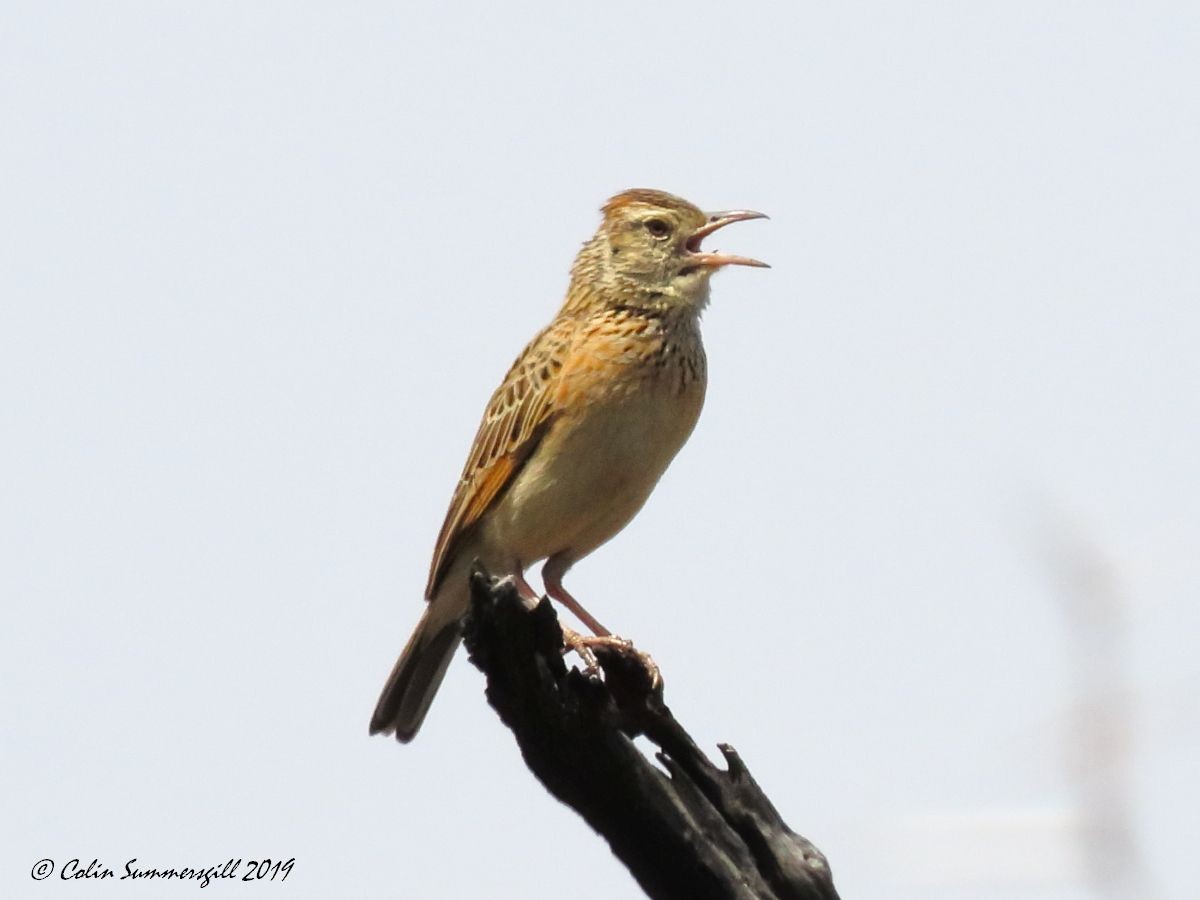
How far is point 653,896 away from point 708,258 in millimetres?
4176

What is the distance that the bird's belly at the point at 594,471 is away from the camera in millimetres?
7891

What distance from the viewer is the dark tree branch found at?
16.5 ft

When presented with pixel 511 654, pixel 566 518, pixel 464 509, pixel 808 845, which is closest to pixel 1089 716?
pixel 511 654

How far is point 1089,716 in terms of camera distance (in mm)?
3377

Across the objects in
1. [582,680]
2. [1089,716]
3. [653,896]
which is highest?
[1089,716]

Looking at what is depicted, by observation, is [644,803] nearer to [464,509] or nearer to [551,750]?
[551,750]

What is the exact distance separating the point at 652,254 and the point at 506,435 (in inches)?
54.4

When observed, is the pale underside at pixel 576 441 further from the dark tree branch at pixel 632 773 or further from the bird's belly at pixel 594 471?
the dark tree branch at pixel 632 773

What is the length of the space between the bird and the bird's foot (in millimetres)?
1177

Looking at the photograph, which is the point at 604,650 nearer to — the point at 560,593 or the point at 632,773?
the point at 632,773

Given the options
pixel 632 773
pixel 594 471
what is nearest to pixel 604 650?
pixel 632 773

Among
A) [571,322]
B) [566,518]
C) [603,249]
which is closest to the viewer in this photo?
[566,518]

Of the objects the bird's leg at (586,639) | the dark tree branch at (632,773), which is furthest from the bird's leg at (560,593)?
the dark tree branch at (632,773)

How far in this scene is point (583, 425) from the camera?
796 centimetres
